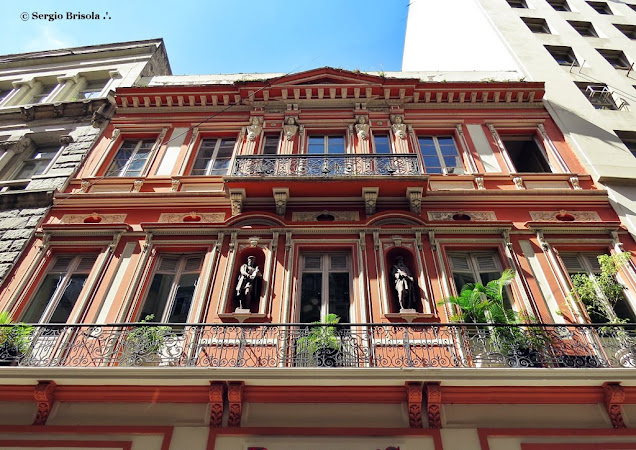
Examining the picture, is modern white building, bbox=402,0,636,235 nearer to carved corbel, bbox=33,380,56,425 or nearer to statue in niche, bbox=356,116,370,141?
statue in niche, bbox=356,116,370,141

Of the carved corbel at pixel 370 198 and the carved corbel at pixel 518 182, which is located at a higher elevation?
the carved corbel at pixel 518 182

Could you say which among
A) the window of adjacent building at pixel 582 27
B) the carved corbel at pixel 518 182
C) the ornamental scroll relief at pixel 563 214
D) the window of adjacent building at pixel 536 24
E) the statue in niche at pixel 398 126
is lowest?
the ornamental scroll relief at pixel 563 214

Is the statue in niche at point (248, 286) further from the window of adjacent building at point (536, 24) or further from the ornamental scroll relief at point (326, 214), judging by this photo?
the window of adjacent building at point (536, 24)

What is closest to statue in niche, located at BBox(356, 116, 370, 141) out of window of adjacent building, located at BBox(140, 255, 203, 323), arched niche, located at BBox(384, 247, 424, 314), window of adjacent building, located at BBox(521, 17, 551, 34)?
arched niche, located at BBox(384, 247, 424, 314)

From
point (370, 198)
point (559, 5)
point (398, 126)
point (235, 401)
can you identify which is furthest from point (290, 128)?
point (559, 5)

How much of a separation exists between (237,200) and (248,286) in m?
2.53

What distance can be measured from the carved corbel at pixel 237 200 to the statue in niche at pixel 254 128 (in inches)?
112

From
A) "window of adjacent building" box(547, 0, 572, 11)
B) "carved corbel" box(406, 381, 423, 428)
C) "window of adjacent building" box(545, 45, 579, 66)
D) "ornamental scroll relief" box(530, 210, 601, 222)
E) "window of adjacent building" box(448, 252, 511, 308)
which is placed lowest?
"carved corbel" box(406, 381, 423, 428)

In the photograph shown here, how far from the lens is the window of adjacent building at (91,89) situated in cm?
1590

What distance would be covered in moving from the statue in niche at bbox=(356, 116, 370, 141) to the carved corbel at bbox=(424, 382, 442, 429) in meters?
7.83

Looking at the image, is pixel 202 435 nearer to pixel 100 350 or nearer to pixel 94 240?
pixel 100 350

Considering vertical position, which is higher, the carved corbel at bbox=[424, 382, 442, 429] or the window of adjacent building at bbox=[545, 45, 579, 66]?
the window of adjacent building at bbox=[545, 45, 579, 66]

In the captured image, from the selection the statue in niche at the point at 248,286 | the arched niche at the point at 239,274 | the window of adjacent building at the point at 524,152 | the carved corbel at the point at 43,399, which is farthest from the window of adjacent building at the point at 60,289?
the window of adjacent building at the point at 524,152

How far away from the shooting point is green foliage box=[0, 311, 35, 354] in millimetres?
7980
